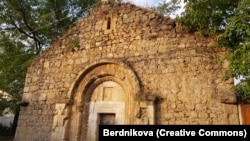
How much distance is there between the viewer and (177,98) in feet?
21.1

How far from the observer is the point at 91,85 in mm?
7922

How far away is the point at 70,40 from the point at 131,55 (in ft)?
8.38

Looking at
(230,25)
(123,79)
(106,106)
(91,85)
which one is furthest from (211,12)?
(91,85)

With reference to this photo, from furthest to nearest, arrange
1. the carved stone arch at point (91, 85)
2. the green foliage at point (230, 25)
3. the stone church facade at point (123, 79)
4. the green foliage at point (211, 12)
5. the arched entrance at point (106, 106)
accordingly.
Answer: the arched entrance at point (106, 106)
the carved stone arch at point (91, 85)
the stone church facade at point (123, 79)
the green foliage at point (211, 12)
the green foliage at point (230, 25)

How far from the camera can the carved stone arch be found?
7.10m

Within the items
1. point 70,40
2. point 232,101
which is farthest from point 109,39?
point 232,101

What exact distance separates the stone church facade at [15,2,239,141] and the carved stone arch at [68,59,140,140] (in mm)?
30

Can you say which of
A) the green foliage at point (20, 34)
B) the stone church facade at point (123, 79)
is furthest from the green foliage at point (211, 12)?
the green foliage at point (20, 34)

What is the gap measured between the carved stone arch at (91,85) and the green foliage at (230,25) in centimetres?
231

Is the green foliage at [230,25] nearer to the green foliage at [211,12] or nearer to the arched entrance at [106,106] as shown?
the green foliage at [211,12]

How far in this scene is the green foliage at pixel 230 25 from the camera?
4.90 metres

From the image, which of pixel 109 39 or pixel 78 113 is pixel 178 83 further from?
pixel 78 113

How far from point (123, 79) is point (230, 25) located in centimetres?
341

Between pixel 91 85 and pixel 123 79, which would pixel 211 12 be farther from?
pixel 91 85
